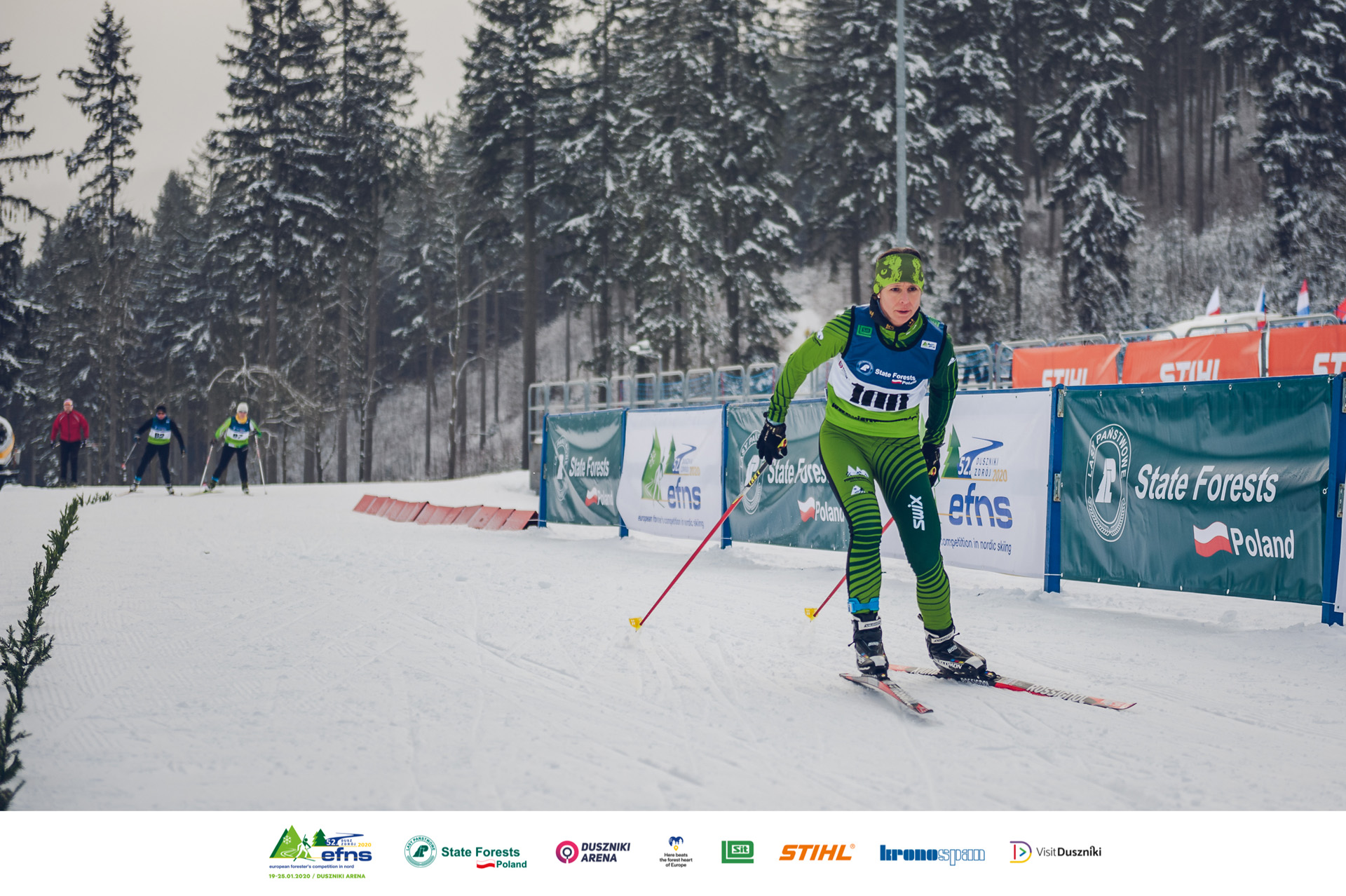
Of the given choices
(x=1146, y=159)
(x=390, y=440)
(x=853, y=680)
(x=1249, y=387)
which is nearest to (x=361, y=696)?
(x=853, y=680)

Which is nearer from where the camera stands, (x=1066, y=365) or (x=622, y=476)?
(x=622, y=476)

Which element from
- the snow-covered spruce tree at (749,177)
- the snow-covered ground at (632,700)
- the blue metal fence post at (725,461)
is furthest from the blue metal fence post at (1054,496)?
the snow-covered spruce tree at (749,177)

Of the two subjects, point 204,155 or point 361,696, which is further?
point 204,155

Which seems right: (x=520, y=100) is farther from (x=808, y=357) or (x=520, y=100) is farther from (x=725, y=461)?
(x=808, y=357)

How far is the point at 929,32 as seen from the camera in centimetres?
3503

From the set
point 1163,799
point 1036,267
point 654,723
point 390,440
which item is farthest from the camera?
point 390,440

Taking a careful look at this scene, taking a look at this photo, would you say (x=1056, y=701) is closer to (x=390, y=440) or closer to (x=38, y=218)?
(x=38, y=218)

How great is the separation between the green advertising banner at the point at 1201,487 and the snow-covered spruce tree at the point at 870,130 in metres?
23.8

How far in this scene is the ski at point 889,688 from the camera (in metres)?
4.05

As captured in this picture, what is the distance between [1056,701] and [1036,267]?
1700 inches

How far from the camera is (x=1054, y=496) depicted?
303 inches

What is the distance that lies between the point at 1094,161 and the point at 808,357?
32898 millimetres
